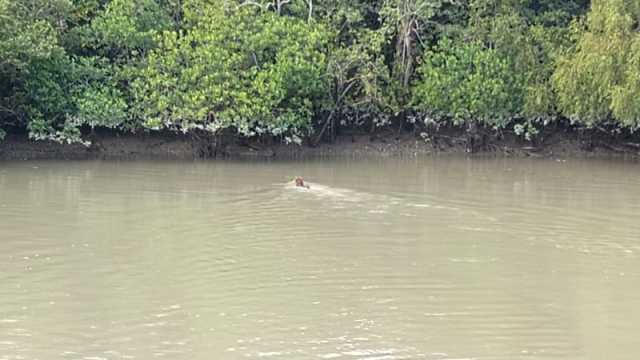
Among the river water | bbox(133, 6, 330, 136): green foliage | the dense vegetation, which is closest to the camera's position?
the river water

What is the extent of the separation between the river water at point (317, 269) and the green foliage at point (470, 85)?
6743 mm

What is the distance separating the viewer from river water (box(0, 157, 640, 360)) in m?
10.1

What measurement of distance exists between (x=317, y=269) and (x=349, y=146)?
57.5 feet

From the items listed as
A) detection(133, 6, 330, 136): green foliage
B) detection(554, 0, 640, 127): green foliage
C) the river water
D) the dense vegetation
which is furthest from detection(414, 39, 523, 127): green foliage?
the river water

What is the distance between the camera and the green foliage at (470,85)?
2908cm

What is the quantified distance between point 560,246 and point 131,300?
6.73 metres

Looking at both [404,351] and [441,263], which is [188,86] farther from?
[404,351]

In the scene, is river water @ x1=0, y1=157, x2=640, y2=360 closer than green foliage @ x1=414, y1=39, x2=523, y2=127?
Yes

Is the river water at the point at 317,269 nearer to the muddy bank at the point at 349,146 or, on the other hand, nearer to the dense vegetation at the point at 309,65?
the dense vegetation at the point at 309,65

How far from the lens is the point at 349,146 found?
1206 inches

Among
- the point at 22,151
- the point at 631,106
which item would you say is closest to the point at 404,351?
the point at 631,106

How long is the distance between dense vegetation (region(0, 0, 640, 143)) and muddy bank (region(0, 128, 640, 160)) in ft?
1.72

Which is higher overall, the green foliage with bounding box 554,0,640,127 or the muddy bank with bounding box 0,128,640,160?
the green foliage with bounding box 554,0,640,127

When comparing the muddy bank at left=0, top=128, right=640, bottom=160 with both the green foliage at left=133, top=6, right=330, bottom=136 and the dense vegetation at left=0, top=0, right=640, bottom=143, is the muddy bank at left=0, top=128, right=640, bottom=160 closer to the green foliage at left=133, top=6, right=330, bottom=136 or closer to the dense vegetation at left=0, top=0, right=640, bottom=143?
the dense vegetation at left=0, top=0, right=640, bottom=143
